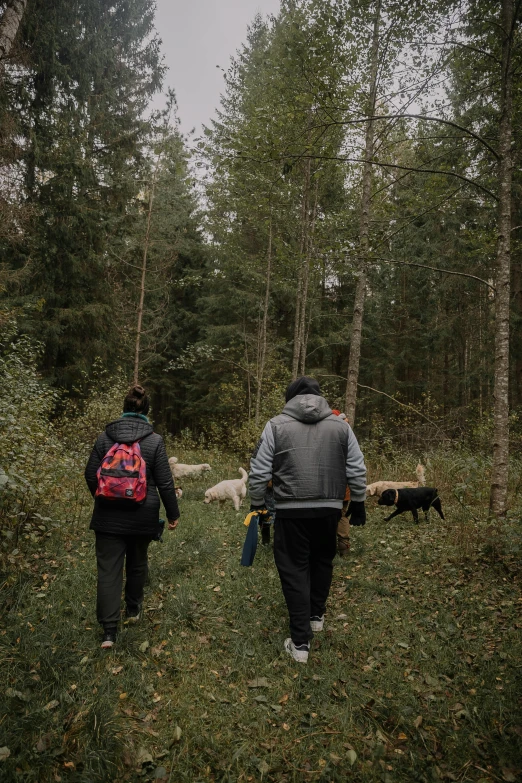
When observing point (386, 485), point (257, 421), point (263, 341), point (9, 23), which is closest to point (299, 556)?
point (386, 485)

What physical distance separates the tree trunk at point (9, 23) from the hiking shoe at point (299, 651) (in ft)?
28.8

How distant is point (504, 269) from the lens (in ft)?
18.0

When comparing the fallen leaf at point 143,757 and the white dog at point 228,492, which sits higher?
the white dog at point 228,492

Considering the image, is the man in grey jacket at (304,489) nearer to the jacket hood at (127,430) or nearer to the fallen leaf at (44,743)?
the jacket hood at (127,430)

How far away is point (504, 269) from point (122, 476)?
5215 millimetres

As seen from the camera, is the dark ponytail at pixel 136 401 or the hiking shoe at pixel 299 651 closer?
the hiking shoe at pixel 299 651

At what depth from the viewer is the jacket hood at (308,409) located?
3523 millimetres

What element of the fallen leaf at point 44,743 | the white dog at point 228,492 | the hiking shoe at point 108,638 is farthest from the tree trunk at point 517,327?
the fallen leaf at point 44,743

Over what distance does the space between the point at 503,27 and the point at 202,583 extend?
795 cm

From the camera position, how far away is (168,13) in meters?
14.7

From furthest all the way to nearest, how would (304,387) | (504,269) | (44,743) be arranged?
(504,269)
(304,387)
(44,743)

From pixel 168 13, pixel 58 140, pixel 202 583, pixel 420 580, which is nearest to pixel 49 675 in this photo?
pixel 202 583

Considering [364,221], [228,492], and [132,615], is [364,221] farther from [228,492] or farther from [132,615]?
[132,615]

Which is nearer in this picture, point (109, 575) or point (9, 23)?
point (109, 575)
